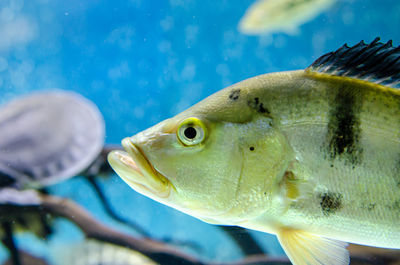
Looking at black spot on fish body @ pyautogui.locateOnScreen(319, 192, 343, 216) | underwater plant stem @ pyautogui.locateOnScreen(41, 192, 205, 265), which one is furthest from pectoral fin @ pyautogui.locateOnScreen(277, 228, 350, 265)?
underwater plant stem @ pyautogui.locateOnScreen(41, 192, 205, 265)

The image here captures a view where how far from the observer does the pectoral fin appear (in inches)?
38.0

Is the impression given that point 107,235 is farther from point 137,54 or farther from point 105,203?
point 137,54

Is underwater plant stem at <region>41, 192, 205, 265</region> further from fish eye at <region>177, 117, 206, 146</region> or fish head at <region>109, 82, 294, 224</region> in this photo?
fish eye at <region>177, 117, 206, 146</region>

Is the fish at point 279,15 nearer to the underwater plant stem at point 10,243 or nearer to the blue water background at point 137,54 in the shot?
the blue water background at point 137,54

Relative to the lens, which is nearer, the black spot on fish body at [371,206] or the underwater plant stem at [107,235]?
the black spot on fish body at [371,206]

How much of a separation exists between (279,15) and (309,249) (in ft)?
15.5

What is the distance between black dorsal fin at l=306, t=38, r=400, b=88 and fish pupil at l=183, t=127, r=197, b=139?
18.6 inches

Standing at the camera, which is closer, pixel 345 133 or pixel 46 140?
pixel 345 133

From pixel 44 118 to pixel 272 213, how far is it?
330 centimetres

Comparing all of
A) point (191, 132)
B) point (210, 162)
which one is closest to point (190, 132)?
point (191, 132)


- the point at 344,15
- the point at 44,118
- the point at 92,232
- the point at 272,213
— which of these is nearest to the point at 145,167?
the point at 272,213

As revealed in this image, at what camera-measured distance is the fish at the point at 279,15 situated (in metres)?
4.58

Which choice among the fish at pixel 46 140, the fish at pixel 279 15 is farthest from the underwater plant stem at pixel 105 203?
the fish at pixel 279 15

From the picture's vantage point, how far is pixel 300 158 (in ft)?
3.03
